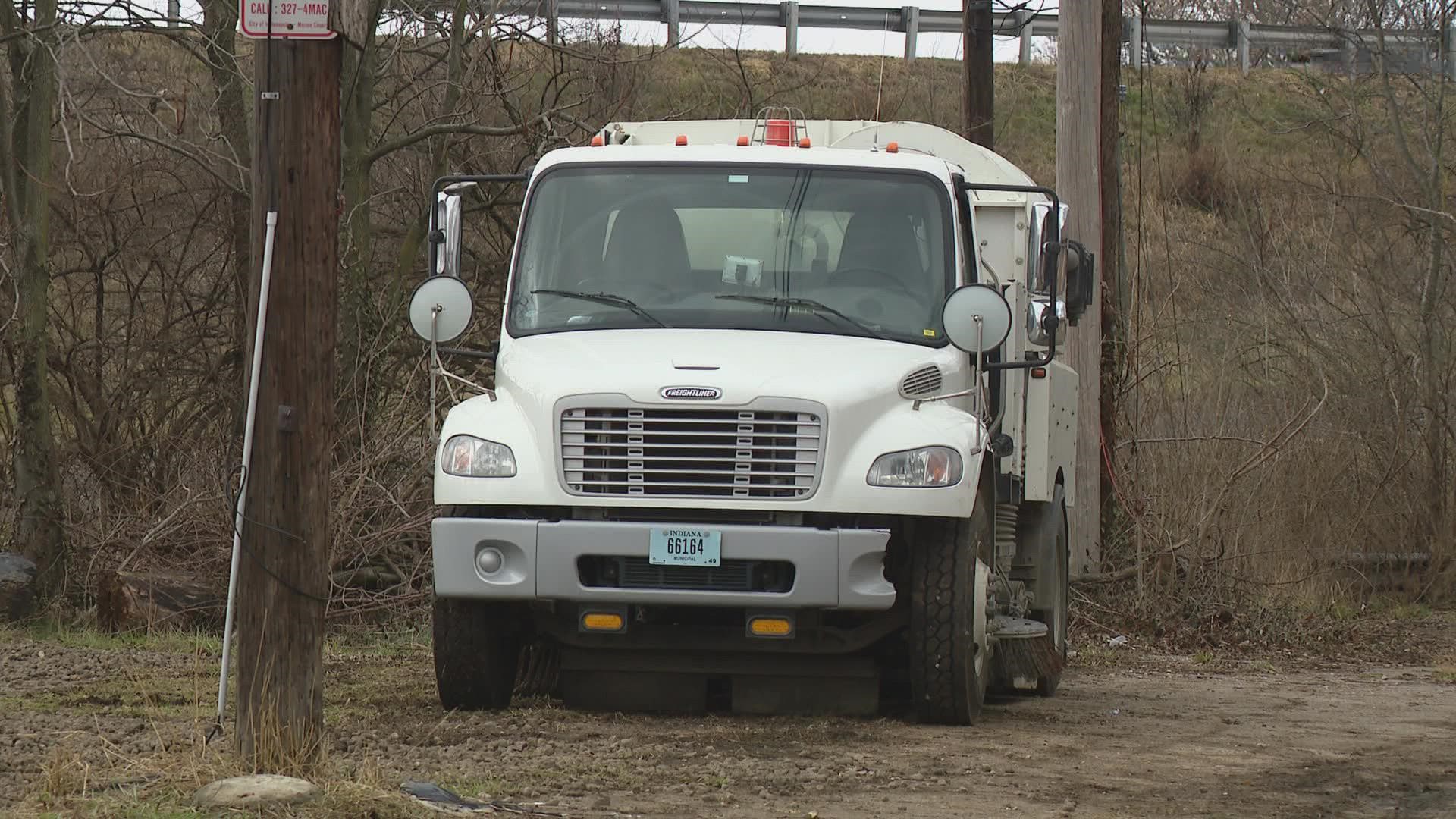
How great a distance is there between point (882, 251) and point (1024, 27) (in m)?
12.6

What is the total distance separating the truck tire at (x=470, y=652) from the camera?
895 centimetres

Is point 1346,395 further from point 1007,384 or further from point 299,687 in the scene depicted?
point 299,687

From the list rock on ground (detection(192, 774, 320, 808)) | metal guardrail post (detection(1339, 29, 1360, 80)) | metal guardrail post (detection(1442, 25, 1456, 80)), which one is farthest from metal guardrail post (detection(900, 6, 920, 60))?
rock on ground (detection(192, 774, 320, 808))

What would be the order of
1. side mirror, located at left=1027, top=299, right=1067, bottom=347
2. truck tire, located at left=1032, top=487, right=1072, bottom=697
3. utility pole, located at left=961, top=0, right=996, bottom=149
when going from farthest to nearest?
utility pole, located at left=961, top=0, right=996, bottom=149
truck tire, located at left=1032, top=487, right=1072, bottom=697
side mirror, located at left=1027, top=299, right=1067, bottom=347

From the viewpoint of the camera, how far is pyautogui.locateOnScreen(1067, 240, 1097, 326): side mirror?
36.5 ft

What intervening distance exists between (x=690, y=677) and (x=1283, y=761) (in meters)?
2.63

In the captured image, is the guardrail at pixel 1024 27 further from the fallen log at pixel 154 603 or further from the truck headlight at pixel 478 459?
the truck headlight at pixel 478 459

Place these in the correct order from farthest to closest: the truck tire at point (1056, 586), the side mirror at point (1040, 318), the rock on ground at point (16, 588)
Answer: the rock on ground at point (16, 588) → the truck tire at point (1056, 586) → the side mirror at point (1040, 318)

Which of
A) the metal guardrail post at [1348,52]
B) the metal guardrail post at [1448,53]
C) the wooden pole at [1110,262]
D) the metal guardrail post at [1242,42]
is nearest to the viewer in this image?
the wooden pole at [1110,262]

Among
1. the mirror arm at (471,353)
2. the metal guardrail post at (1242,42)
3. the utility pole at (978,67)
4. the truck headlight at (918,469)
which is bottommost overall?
the truck headlight at (918,469)

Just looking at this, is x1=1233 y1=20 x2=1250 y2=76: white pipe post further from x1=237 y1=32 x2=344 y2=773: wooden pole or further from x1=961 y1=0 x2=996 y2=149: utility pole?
x1=237 y1=32 x2=344 y2=773: wooden pole

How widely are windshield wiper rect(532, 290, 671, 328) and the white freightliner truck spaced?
0.01 m

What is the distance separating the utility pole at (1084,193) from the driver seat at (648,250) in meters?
6.14

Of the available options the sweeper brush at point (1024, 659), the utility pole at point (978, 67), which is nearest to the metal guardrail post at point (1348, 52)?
the utility pole at point (978, 67)
